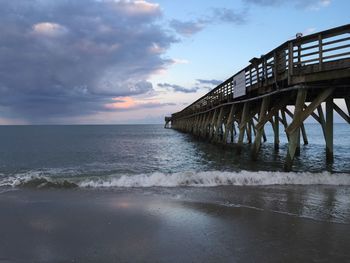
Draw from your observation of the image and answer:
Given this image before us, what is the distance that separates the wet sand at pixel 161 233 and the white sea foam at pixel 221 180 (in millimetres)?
2188

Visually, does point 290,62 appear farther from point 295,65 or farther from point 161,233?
point 161,233

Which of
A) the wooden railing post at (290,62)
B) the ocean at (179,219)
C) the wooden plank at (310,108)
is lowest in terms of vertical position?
the ocean at (179,219)

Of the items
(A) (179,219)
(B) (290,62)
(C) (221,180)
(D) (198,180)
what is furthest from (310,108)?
(A) (179,219)

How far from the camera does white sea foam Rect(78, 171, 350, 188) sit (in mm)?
8469

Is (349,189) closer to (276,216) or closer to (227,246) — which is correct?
(276,216)

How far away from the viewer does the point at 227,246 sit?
3926 mm

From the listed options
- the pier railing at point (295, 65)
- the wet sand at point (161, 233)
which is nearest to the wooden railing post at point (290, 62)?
the pier railing at point (295, 65)

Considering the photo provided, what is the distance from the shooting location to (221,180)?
880 centimetres

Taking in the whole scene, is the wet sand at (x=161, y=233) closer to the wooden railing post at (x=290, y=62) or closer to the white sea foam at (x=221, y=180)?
the white sea foam at (x=221, y=180)

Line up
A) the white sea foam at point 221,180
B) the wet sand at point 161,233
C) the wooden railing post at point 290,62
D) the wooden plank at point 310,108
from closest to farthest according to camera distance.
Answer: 1. the wet sand at point 161,233
2. the white sea foam at point 221,180
3. the wooden plank at point 310,108
4. the wooden railing post at point 290,62

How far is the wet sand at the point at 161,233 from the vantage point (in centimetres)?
366

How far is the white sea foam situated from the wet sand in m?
2.19

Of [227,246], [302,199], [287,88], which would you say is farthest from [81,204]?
[287,88]

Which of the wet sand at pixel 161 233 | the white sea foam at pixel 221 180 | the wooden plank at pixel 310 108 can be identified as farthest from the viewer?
the wooden plank at pixel 310 108
